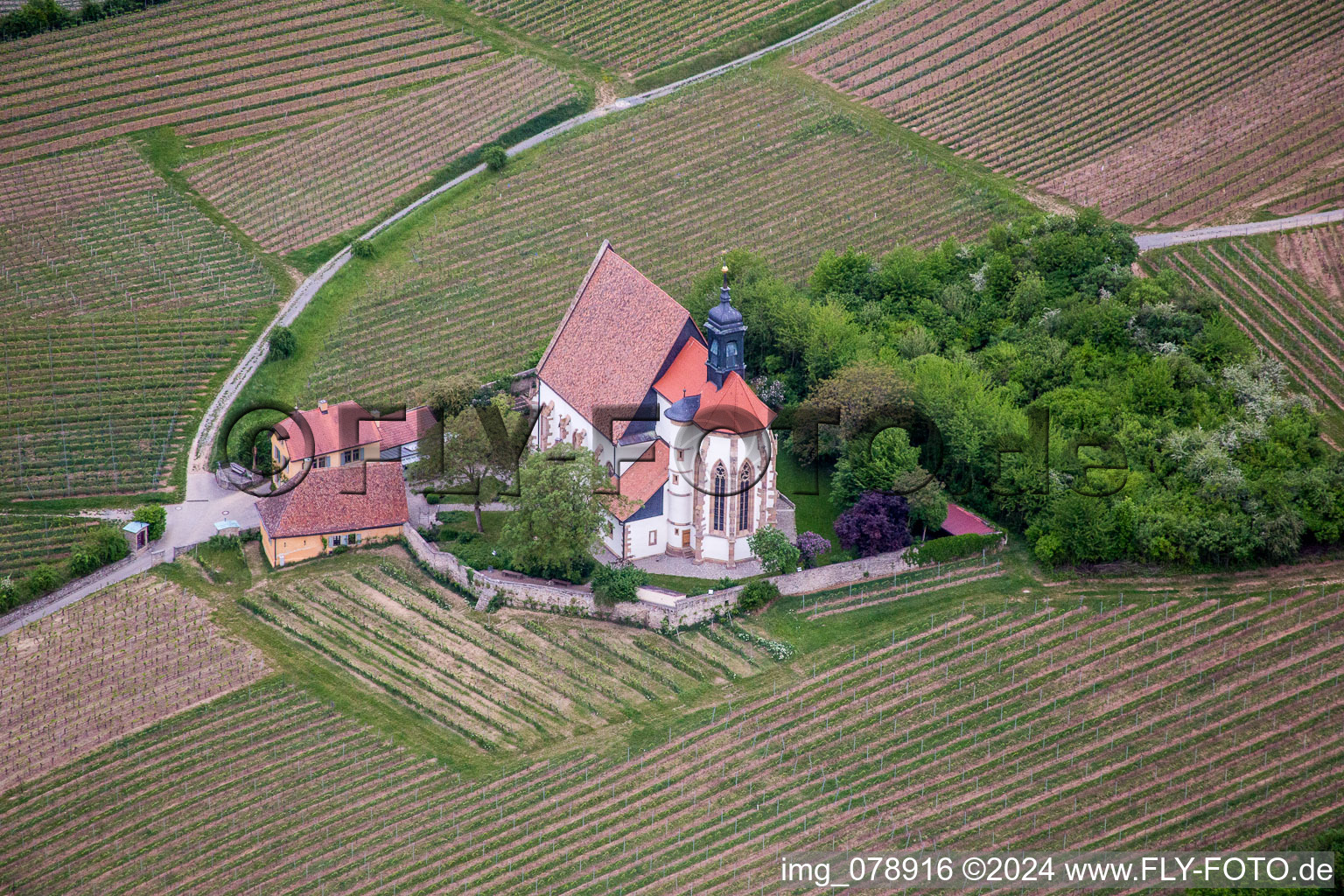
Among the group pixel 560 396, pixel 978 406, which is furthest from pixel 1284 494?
pixel 560 396

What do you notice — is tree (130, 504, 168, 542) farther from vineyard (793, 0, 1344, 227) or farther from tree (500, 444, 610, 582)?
vineyard (793, 0, 1344, 227)

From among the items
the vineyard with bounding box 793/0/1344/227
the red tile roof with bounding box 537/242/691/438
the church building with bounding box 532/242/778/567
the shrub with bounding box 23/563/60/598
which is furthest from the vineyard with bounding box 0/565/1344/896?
the vineyard with bounding box 793/0/1344/227

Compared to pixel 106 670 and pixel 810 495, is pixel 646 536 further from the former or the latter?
pixel 106 670

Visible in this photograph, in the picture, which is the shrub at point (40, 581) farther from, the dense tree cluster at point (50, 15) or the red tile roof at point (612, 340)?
the dense tree cluster at point (50, 15)

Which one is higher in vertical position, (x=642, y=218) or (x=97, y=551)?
(x=642, y=218)

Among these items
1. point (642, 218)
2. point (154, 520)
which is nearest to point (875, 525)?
point (154, 520)

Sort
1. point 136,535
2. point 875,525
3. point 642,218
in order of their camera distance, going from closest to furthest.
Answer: point 875,525
point 136,535
point 642,218
